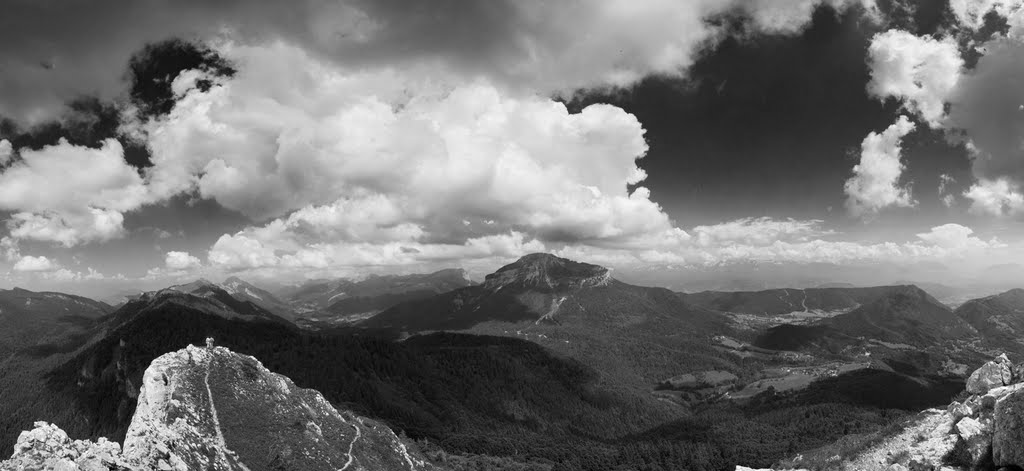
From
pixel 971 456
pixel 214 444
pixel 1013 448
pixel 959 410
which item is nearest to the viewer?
pixel 1013 448

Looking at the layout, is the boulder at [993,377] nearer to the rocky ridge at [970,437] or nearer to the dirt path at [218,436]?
the rocky ridge at [970,437]

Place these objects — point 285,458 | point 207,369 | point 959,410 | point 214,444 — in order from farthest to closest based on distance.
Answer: point 207,369, point 285,458, point 214,444, point 959,410

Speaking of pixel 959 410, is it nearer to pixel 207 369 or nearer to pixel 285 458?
pixel 285 458

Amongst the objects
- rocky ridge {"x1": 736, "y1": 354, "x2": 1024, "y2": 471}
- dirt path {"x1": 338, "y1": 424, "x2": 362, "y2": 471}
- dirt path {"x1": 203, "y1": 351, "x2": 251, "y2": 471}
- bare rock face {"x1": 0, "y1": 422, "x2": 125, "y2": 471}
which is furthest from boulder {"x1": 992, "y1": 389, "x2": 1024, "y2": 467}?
dirt path {"x1": 338, "y1": 424, "x2": 362, "y2": 471}

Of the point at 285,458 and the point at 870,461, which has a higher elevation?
the point at 870,461

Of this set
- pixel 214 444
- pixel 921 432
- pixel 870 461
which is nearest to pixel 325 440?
pixel 214 444

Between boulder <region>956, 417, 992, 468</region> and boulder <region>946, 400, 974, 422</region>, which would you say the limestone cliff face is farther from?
boulder <region>946, 400, 974, 422</region>

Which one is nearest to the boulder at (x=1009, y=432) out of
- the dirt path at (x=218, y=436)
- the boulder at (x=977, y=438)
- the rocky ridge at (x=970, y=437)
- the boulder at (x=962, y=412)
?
the rocky ridge at (x=970, y=437)
